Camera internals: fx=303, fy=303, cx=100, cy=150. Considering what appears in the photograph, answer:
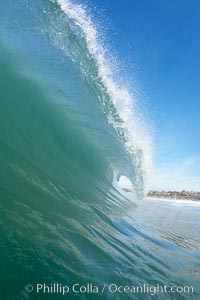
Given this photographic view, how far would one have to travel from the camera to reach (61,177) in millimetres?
6621

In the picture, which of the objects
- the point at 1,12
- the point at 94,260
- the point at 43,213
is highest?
the point at 1,12

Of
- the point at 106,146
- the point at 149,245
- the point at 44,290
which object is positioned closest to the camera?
the point at 44,290

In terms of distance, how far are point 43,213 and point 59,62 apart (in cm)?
616

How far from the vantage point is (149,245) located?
5.98 metres

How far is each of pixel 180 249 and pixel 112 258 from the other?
103 inches

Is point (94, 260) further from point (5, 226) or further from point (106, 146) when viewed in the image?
point (106, 146)

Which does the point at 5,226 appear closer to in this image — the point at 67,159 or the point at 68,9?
the point at 67,159

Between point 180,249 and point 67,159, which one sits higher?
point 67,159

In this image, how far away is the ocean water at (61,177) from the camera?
136 inches

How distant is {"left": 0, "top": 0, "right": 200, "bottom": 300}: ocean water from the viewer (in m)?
3.46

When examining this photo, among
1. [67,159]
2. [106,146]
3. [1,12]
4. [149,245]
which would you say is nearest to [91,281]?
[149,245]

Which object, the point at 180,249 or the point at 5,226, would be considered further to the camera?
the point at 180,249

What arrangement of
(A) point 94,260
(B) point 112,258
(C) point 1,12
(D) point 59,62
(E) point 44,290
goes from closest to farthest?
(E) point 44,290 < (A) point 94,260 < (B) point 112,258 < (C) point 1,12 < (D) point 59,62

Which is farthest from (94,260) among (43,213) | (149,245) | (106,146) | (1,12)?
(106,146)
